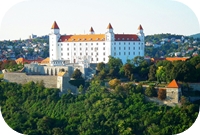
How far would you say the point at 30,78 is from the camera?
88.4 ft

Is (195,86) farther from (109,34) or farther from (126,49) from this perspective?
(109,34)

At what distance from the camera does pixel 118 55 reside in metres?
30.0

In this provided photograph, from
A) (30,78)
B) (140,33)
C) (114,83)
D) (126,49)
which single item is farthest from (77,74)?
(140,33)

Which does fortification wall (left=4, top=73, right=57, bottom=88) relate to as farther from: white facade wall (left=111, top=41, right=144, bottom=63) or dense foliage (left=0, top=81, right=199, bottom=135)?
white facade wall (left=111, top=41, right=144, bottom=63)

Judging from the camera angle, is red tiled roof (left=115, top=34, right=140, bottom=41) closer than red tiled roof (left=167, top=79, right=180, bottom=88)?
No

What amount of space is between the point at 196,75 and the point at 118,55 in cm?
568

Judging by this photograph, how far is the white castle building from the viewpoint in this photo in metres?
29.9

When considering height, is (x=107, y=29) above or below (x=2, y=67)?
above

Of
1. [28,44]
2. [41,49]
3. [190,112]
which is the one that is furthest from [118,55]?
→ [28,44]

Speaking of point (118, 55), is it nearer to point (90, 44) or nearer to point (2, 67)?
point (90, 44)

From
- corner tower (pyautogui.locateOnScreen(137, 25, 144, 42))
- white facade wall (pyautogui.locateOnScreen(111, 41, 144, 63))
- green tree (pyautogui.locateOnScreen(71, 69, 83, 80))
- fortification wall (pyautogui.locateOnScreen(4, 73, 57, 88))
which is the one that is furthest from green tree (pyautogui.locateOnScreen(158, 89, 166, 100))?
corner tower (pyautogui.locateOnScreen(137, 25, 144, 42))

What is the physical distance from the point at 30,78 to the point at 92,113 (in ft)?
14.6

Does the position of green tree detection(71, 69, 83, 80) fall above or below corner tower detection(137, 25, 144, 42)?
below

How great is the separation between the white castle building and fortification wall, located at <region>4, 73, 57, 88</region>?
2.86 meters
